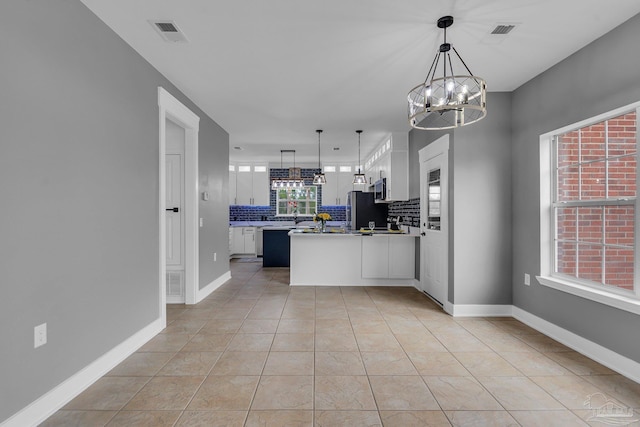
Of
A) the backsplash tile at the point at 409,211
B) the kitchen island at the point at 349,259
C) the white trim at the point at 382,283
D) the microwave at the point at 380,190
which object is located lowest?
the white trim at the point at 382,283

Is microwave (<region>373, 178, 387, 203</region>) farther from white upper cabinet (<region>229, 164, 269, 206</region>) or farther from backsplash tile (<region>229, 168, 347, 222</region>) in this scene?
white upper cabinet (<region>229, 164, 269, 206</region>)

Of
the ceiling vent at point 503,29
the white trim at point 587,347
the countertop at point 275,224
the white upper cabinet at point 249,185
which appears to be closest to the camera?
the white trim at point 587,347

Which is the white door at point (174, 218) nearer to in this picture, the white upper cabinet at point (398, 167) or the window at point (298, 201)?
the white upper cabinet at point (398, 167)

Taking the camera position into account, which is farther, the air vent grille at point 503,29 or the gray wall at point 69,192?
the air vent grille at point 503,29

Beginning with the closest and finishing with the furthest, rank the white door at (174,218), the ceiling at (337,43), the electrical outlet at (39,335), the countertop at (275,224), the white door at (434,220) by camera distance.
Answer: the electrical outlet at (39,335) → the ceiling at (337,43) → the white door at (434,220) → the white door at (174,218) → the countertop at (275,224)

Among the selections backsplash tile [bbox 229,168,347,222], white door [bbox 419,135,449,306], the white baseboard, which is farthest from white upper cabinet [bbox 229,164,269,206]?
white door [bbox 419,135,449,306]

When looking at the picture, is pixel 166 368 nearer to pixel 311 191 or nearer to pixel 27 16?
pixel 27 16

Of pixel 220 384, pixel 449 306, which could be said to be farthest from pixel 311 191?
pixel 220 384

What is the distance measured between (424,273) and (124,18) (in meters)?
4.45

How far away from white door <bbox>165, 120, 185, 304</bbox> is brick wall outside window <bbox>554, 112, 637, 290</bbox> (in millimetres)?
4281

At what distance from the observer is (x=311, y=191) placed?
9.02 m

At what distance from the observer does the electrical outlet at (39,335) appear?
180 cm

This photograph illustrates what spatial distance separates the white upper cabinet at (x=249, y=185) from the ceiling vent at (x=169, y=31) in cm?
617

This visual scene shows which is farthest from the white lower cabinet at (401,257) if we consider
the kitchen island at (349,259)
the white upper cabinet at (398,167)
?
the white upper cabinet at (398,167)
